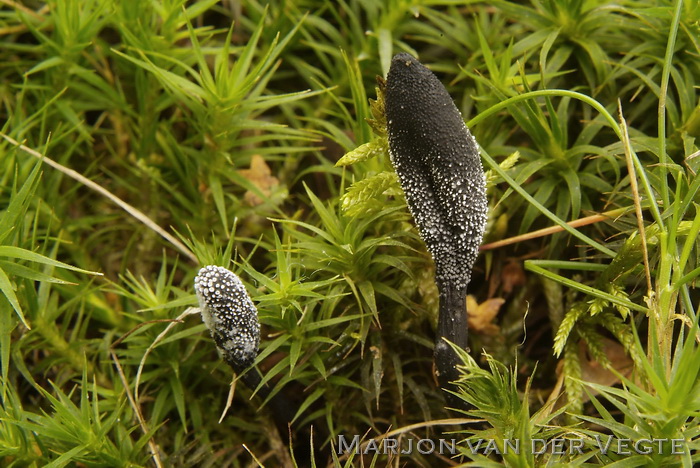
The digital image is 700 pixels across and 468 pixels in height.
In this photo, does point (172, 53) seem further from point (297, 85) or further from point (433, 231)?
point (433, 231)

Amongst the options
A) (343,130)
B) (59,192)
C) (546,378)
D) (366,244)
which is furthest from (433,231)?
(59,192)

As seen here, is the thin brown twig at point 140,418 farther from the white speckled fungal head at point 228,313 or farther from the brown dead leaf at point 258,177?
the brown dead leaf at point 258,177

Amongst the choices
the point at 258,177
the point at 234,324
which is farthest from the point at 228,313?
the point at 258,177

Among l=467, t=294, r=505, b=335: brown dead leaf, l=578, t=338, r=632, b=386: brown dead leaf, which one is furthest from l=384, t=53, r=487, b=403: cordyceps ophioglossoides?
l=578, t=338, r=632, b=386: brown dead leaf

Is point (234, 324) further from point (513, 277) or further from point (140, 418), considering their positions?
point (513, 277)

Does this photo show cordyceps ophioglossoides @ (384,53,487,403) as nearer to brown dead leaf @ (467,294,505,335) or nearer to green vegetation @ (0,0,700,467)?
green vegetation @ (0,0,700,467)

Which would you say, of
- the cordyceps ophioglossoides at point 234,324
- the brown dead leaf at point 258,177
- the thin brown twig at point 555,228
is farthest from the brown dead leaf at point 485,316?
the brown dead leaf at point 258,177
